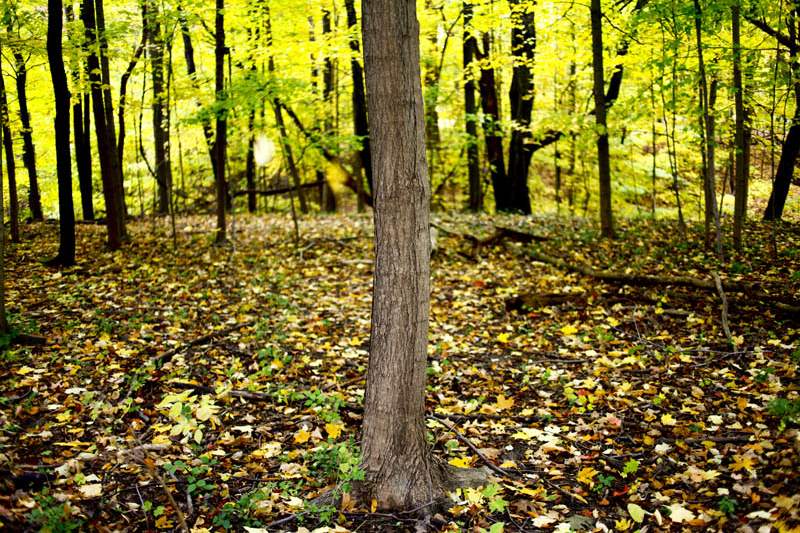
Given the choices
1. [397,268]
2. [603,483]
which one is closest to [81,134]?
[397,268]

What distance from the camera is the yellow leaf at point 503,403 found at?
19.1 ft

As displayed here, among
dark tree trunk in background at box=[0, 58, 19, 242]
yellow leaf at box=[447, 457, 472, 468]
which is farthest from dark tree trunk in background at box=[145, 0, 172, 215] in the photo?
yellow leaf at box=[447, 457, 472, 468]

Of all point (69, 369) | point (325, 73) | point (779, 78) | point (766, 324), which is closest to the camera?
point (69, 369)

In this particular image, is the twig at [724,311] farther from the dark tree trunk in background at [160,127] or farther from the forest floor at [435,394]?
the dark tree trunk in background at [160,127]

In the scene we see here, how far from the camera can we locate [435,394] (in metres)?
6.11

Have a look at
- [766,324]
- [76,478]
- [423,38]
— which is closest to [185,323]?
[76,478]

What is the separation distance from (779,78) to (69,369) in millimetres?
10725

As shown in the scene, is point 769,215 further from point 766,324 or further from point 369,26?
point 369,26

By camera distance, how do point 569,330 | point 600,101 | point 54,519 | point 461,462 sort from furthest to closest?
point 600,101
point 569,330
point 461,462
point 54,519

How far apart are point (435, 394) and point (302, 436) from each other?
1.64 meters

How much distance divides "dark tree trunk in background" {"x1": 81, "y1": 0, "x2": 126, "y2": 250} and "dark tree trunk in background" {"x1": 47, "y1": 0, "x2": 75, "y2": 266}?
547 mm

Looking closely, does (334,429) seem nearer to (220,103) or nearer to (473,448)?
(473,448)

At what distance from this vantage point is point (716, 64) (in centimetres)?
Answer: 918

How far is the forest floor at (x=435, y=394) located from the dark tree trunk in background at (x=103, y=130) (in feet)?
4.23
